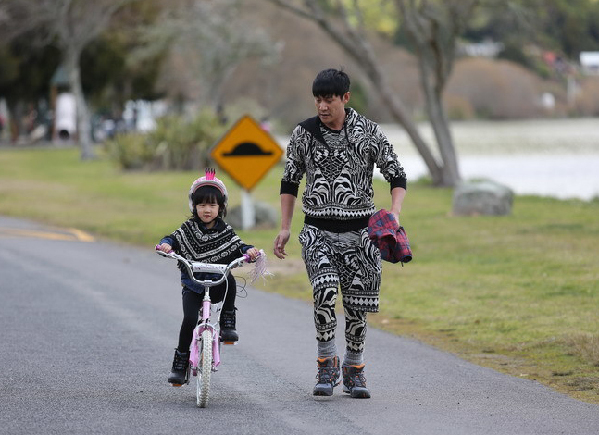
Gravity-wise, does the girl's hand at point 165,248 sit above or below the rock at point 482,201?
below

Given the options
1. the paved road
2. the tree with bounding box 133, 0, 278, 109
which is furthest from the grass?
the tree with bounding box 133, 0, 278, 109

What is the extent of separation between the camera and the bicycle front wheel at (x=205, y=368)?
7.07 m

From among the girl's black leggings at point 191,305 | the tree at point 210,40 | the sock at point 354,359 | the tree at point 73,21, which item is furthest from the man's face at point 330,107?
the tree at point 210,40

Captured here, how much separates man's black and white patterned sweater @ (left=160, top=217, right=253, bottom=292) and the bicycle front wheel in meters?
0.38

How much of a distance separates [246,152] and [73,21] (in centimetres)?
3624

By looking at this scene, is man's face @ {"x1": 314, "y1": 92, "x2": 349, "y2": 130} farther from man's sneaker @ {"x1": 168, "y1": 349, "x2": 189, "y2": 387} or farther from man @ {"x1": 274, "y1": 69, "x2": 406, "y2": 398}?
man's sneaker @ {"x1": 168, "y1": 349, "x2": 189, "y2": 387}

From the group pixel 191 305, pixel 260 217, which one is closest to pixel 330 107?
pixel 191 305

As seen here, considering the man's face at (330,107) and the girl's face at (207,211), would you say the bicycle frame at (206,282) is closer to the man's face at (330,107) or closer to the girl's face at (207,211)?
the girl's face at (207,211)

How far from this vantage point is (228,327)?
7.73 metres

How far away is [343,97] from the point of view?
7.44 m

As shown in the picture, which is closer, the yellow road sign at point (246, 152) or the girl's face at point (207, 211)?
the girl's face at point (207, 211)

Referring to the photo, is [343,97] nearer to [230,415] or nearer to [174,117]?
[230,415]

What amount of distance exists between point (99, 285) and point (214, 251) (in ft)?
20.6

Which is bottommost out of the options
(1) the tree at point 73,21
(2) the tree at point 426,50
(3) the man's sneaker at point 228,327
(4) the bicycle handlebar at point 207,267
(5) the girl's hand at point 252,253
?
(3) the man's sneaker at point 228,327
